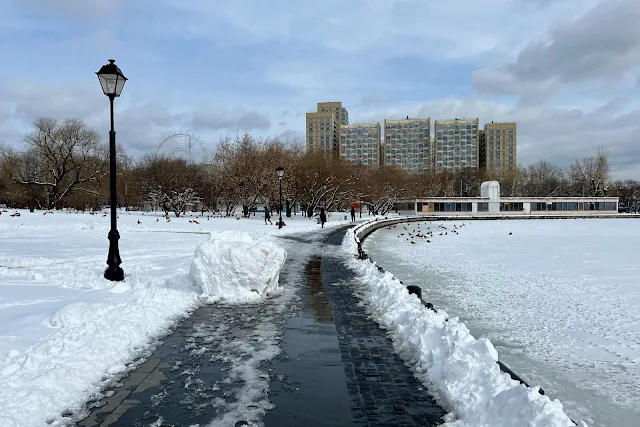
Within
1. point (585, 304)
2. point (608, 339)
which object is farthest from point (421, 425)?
point (585, 304)

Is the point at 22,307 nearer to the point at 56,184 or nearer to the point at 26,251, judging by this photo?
the point at 26,251

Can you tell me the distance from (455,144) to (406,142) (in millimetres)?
16122

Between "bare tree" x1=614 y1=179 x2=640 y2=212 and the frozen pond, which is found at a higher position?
A: "bare tree" x1=614 y1=179 x2=640 y2=212

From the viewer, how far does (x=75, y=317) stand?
6.98m

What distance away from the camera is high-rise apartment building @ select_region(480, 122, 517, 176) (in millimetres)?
151875

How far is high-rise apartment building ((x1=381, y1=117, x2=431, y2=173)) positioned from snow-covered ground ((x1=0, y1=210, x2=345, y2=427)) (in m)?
140

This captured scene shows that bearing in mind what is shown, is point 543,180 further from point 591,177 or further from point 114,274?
point 114,274

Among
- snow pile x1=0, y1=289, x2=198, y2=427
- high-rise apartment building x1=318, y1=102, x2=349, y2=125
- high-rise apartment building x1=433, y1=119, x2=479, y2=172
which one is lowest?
snow pile x1=0, y1=289, x2=198, y2=427

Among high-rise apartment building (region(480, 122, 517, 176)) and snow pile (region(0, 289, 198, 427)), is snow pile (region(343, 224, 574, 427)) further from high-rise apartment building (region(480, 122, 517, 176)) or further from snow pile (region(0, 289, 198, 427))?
high-rise apartment building (region(480, 122, 517, 176))

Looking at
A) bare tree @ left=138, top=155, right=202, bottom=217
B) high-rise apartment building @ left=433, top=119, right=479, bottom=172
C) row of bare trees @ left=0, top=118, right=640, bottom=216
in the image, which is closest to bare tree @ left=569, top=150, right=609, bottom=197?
high-rise apartment building @ left=433, top=119, right=479, bottom=172

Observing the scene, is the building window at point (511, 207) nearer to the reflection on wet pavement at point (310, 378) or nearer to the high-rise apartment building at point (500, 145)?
the high-rise apartment building at point (500, 145)

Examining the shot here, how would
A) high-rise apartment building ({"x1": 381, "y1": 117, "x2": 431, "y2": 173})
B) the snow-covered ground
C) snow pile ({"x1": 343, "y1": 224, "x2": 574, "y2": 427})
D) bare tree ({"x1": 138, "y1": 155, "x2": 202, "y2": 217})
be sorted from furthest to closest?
high-rise apartment building ({"x1": 381, "y1": 117, "x2": 431, "y2": 173}) → bare tree ({"x1": 138, "y1": 155, "x2": 202, "y2": 217}) → the snow-covered ground → snow pile ({"x1": 343, "y1": 224, "x2": 574, "y2": 427})

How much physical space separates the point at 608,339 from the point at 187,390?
7194 mm

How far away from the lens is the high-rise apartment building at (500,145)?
15188cm
